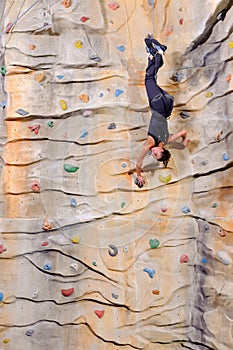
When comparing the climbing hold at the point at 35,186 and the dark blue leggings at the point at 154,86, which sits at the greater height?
the dark blue leggings at the point at 154,86

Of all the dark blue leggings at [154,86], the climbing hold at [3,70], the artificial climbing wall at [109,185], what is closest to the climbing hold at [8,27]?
the artificial climbing wall at [109,185]

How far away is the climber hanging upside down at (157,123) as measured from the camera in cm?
264

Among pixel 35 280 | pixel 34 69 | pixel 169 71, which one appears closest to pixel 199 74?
pixel 169 71

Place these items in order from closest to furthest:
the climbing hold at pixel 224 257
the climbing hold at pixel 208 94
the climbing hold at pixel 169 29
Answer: the climbing hold at pixel 224 257 < the climbing hold at pixel 208 94 < the climbing hold at pixel 169 29

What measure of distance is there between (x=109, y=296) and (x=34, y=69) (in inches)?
46.3

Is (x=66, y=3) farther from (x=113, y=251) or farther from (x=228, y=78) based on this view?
(x=113, y=251)

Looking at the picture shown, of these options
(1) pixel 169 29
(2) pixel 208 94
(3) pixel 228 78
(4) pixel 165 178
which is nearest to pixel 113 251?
(4) pixel 165 178

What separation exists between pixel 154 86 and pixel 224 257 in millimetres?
873

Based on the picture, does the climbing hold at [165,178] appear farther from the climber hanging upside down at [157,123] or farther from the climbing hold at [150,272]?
the climbing hold at [150,272]

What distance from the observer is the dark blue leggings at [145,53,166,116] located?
2.64 m

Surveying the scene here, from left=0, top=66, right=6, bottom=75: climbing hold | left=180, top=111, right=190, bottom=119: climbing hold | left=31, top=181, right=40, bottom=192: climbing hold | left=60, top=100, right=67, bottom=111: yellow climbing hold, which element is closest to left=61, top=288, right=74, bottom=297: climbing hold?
left=31, top=181, right=40, bottom=192: climbing hold

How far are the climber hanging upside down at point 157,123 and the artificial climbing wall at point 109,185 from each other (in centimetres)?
4

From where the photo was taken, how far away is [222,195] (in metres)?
2.53

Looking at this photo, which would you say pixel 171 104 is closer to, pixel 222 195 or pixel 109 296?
pixel 222 195
